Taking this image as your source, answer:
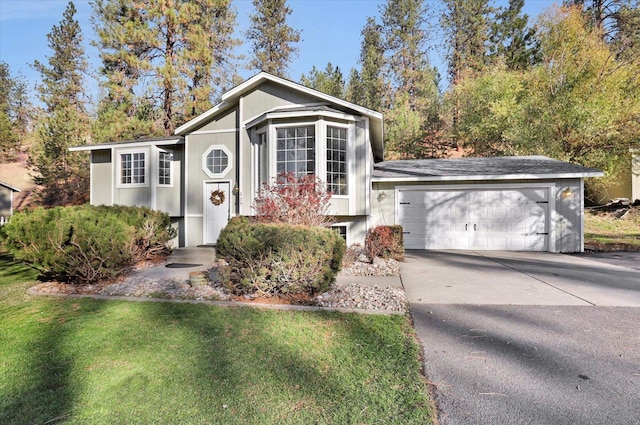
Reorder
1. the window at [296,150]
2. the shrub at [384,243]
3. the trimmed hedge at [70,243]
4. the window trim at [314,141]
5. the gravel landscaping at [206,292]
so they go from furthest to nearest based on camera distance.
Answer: the window at [296,150]
the window trim at [314,141]
the shrub at [384,243]
the trimmed hedge at [70,243]
the gravel landscaping at [206,292]

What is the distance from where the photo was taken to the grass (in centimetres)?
1157

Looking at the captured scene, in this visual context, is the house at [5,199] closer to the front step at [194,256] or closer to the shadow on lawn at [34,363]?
the front step at [194,256]

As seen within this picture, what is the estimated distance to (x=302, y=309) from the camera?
4.55m

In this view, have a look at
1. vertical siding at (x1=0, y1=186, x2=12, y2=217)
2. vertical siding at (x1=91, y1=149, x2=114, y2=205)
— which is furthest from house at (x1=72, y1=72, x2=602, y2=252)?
vertical siding at (x1=0, y1=186, x2=12, y2=217)

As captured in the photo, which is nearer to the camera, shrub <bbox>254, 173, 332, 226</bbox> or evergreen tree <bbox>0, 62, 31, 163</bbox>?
shrub <bbox>254, 173, 332, 226</bbox>

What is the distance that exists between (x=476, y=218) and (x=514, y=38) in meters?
21.2

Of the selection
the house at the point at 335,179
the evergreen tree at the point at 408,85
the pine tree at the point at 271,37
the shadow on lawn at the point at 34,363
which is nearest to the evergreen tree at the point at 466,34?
the evergreen tree at the point at 408,85

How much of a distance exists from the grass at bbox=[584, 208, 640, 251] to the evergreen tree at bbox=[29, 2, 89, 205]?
26699 mm

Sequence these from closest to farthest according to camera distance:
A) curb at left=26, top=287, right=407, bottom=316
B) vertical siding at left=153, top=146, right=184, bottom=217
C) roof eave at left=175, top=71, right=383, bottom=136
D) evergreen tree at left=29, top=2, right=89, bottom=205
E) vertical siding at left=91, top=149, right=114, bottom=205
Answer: curb at left=26, top=287, right=407, bottom=316 < roof eave at left=175, top=71, right=383, bottom=136 < vertical siding at left=153, top=146, right=184, bottom=217 < vertical siding at left=91, top=149, right=114, bottom=205 < evergreen tree at left=29, top=2, right=89, bottom=205

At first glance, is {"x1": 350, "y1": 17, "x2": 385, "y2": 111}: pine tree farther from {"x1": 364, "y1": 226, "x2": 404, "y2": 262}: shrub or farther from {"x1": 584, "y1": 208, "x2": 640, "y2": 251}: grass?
{"x1": 364, "y1": 226, "x2": 404, "y2": 262}: shrub

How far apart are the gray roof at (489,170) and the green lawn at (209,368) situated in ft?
26.3

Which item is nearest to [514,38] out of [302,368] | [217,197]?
[217,197]

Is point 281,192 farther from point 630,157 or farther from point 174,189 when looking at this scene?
point 630,157

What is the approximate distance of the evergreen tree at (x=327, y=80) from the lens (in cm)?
2875
